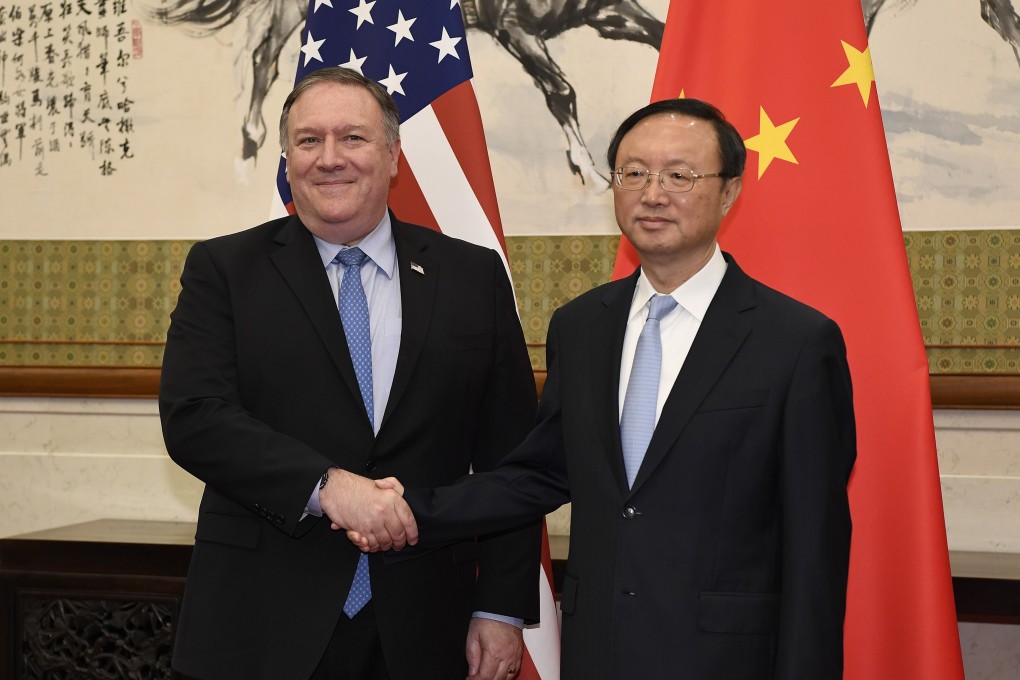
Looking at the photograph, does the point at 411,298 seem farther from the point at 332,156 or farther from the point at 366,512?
the point at 366,512

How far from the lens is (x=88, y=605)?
3523mm

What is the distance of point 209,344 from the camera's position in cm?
212

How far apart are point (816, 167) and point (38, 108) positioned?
3062mm

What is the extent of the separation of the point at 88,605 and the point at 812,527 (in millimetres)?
2691

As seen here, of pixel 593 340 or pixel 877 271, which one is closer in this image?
pixel 593 340

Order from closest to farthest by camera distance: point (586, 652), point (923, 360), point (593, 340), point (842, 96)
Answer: point (586, 652)
point (593, 340)
point (923, 360)
point (842, 96)

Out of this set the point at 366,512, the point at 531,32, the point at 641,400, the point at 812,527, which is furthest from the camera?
the point at 531,32

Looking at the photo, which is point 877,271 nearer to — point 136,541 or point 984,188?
point 984,188

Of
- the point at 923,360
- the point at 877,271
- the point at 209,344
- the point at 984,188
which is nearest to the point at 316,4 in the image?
the point at 209,344

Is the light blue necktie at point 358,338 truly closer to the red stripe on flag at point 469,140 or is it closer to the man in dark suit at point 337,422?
the man in dark suit at point 337,422

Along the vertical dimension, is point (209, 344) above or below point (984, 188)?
below

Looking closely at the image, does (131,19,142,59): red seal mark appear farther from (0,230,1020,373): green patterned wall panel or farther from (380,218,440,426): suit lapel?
(380,218,440,426): suit lapel

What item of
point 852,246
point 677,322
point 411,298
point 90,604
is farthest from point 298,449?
point 90,604

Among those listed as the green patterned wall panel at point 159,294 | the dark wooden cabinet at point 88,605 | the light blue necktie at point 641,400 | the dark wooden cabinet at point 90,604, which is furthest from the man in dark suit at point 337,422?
the green patterned wall panel at point 159,294
